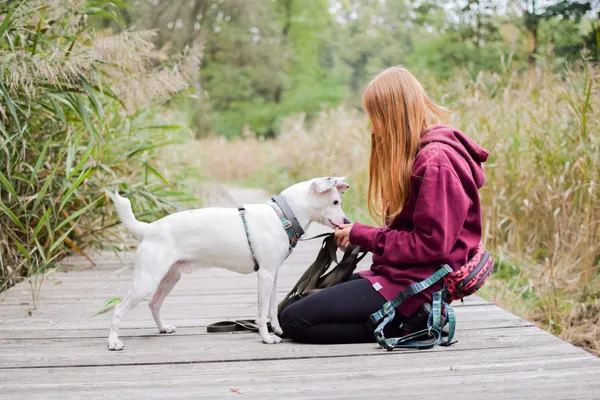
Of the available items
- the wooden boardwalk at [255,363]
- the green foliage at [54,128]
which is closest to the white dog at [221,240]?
the wooden boardwalk at [255,363]

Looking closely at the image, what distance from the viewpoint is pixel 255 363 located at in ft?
8.91

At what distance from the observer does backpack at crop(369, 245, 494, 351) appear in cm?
286

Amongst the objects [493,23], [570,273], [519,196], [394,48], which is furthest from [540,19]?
[394,48]

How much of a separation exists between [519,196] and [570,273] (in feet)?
3.36

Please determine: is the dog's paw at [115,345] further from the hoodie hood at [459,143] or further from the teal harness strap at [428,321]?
the hoodie hood at [459,143]

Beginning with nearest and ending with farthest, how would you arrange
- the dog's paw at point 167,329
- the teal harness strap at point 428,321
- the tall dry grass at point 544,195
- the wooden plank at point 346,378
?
the wooden plank at point 346,378 < the teal harness strap at point 428,321 < the dog's paw at point 167,329 < the tall dry grass at point 544,195

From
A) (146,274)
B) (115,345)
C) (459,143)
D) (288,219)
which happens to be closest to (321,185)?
(288,219)

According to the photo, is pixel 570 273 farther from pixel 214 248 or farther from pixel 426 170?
pixel 214 248

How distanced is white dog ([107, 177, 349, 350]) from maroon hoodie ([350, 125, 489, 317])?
263 millimetres

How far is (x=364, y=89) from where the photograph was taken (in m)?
3.08

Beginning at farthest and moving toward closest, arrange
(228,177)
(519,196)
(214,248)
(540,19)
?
(228,177), (540,19), (519,196), (214,248)

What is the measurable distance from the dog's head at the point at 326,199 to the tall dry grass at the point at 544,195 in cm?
198

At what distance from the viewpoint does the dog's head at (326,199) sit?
3.00 m

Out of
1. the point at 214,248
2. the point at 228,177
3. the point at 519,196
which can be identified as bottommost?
the point at 228,177
